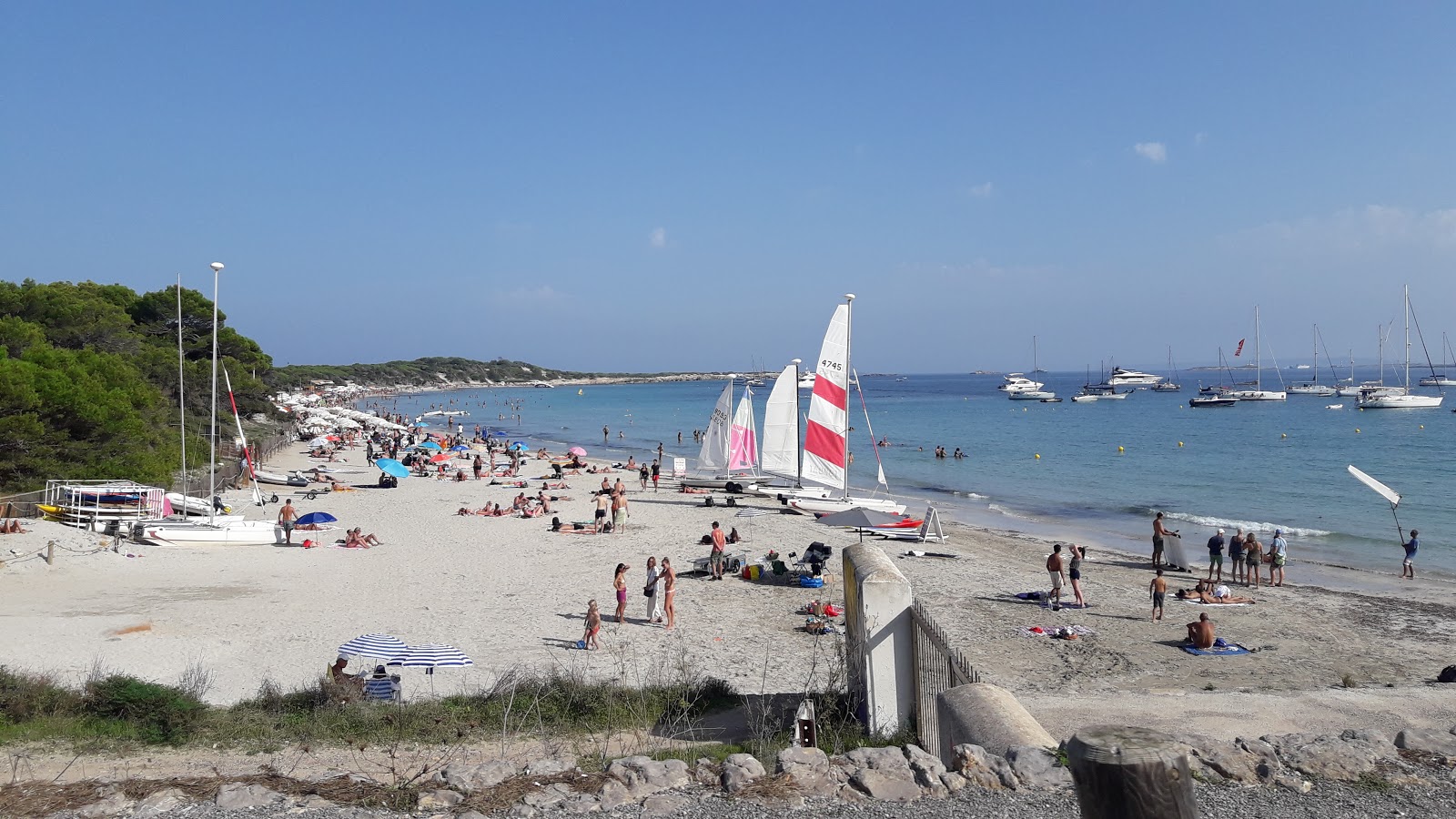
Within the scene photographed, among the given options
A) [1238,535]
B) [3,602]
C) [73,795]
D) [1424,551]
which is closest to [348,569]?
[3,602]

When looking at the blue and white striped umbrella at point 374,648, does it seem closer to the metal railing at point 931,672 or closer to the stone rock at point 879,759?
the metal railing at point 931,672

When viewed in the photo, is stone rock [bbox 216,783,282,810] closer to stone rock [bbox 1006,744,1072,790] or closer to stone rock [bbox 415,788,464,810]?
stone rock [bbox 415,788,464,810]

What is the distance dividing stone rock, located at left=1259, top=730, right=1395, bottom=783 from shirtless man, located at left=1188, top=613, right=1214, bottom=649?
7712 mm

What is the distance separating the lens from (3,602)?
46.9 feet

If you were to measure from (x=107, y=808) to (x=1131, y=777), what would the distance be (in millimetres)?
5424

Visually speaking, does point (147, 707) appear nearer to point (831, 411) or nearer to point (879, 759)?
point (879, 759)

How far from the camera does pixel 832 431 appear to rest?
25031mm

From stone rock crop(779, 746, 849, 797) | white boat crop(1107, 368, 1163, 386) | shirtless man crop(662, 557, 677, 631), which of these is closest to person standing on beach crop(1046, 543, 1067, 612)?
shirtless man crop(662, 557, 677, 631)

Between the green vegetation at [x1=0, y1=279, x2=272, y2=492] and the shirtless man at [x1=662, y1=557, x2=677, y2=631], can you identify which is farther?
the green vegetation at [x1=0, y1=279, x2=272, y2=492]

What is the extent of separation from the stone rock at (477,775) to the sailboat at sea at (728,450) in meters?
25.7

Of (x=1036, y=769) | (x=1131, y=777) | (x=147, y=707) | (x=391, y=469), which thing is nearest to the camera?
(x=1131, y=777)

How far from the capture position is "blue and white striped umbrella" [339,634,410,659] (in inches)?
400

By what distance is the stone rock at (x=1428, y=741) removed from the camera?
5605 millimetres

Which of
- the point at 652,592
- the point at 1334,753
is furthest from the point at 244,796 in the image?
the point at 652,592
